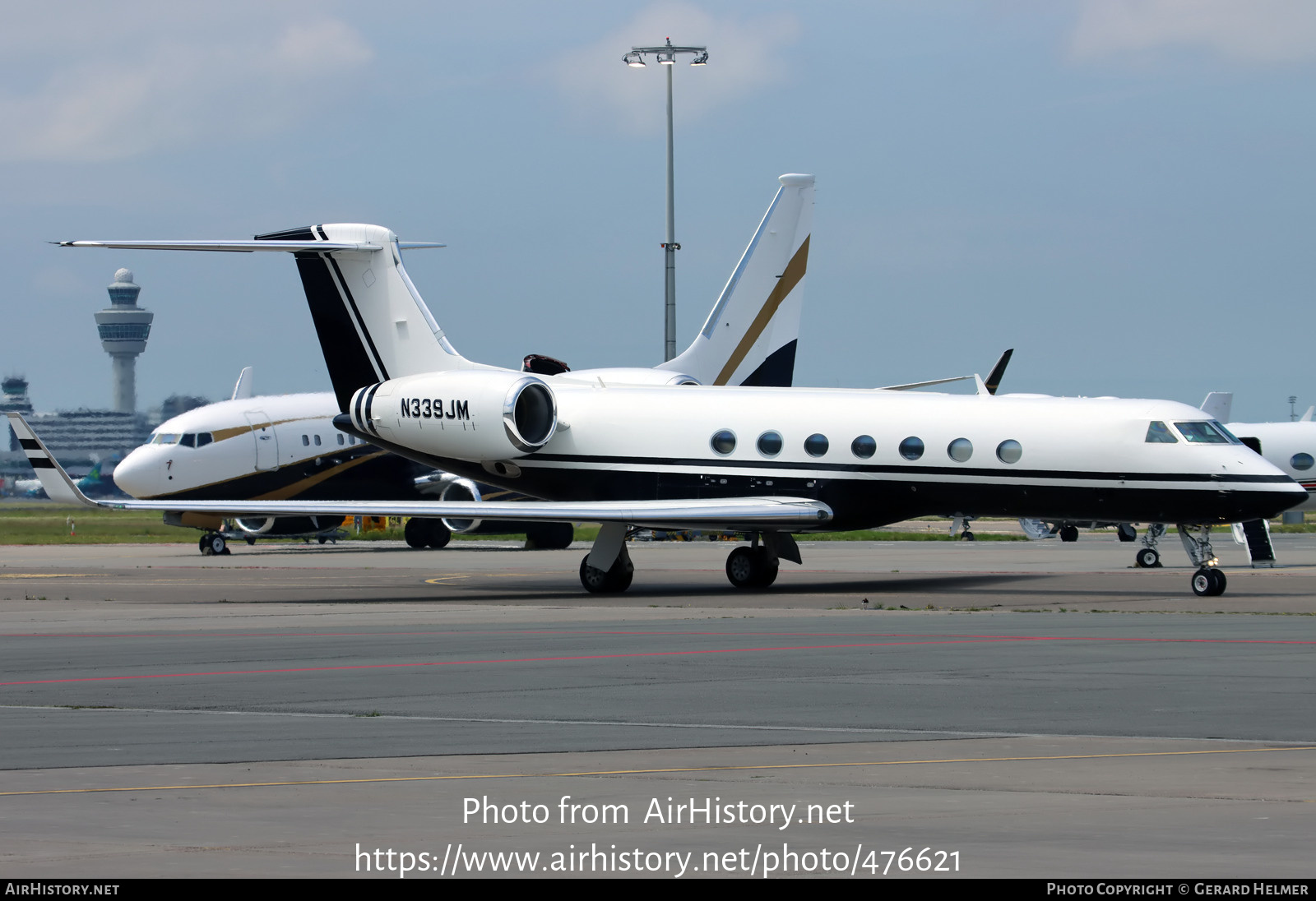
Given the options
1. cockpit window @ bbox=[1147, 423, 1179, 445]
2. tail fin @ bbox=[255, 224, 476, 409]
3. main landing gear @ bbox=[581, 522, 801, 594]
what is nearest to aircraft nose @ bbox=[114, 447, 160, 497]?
tail fin @ bbox=[255, 224, 476, 409]

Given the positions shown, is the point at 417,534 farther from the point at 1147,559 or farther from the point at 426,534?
the point at 1147,559

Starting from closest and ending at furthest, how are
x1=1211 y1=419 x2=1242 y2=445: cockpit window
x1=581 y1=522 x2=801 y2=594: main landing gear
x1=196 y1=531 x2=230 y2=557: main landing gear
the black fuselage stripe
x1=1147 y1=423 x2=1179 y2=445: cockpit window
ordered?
the black fuselage stripe → x1=1147 y1=423 x2=1179 y2=445: cockpit window → x1=1211 y1=419 x2=1242 y2=445: cockpit window → x1=581 y1=522 x2=801 y2=594: main landing gear → x1=196 y1=531 x2=230 y2=557: main landing gear

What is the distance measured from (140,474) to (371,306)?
13225 mm

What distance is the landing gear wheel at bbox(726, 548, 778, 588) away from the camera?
29188 millimetres

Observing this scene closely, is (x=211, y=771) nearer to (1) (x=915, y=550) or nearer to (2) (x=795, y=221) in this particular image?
(2) (x=795, y=221)

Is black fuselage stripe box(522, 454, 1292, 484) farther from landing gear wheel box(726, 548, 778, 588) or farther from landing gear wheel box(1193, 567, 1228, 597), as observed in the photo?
landing gear wheel box(726, 548, 778, 588)

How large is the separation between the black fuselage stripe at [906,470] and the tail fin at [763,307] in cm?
646

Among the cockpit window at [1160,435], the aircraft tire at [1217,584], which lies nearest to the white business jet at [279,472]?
the cockpit window at [1160,435]

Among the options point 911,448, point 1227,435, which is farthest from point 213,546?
point 1227,435

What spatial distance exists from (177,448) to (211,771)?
35.6 metres

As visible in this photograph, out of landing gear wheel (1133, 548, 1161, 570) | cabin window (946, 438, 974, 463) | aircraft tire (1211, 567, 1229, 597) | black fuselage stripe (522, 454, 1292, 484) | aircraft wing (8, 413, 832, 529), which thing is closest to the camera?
aircraft tire (1211, 567, 1229, 597)

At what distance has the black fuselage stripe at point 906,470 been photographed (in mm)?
25391

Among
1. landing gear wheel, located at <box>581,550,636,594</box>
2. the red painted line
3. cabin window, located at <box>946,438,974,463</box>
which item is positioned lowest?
landing gear wheel, located at <box>581,550,636,594</box>

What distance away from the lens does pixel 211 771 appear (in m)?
9.47
